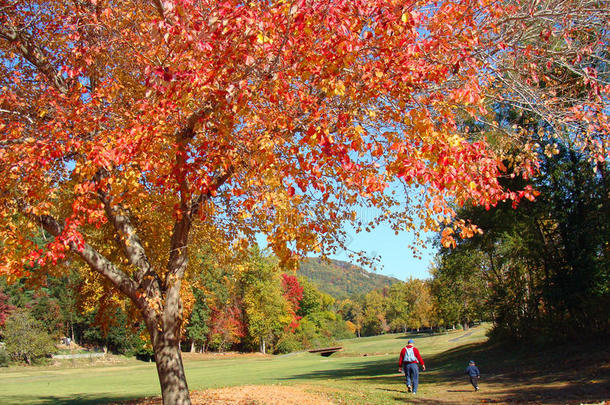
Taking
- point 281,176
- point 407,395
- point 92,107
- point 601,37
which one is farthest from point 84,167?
point 407,395

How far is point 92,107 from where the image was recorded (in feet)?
24.0

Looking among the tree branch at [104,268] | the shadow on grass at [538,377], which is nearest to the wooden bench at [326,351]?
the shadow on grass at [538,377]

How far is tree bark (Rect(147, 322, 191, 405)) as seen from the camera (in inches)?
305

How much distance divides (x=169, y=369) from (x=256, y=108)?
5.12 m

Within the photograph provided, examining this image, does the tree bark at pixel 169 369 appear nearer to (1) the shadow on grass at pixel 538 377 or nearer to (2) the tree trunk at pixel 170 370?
(2) the tree trunk at pixel 170 370

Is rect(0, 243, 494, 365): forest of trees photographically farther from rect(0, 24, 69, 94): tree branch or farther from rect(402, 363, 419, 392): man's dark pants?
rect(0, 24, 69, 94): tree branch

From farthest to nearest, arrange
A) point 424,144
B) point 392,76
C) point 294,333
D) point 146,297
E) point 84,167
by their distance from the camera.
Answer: point 294,333
point 146,297
point 84,167
point 392,76
point 424,144

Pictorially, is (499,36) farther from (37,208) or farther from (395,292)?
(395,292)

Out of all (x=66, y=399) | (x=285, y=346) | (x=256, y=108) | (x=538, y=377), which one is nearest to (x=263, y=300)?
(x=285, y=346)

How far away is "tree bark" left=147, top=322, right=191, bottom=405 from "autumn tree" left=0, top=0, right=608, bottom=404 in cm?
3

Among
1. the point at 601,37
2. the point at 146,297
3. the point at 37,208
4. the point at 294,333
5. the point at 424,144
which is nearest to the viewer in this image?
the point at 424,144

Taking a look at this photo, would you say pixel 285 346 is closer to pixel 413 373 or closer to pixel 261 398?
pixel 413 373

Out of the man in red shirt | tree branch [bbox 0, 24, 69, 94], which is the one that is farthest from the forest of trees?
tree branch [bbox 0, 24, 69, 94]

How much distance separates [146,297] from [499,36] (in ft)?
25.2
